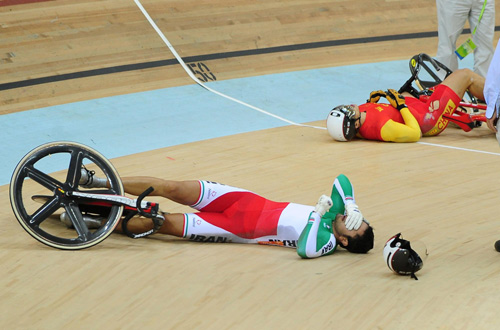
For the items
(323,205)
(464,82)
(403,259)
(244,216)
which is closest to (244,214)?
(244,216)

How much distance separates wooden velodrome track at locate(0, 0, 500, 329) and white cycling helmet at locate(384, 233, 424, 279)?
6cm

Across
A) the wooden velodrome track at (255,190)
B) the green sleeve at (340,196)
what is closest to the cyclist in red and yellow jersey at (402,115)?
the wooden velodrome track at (255,190)

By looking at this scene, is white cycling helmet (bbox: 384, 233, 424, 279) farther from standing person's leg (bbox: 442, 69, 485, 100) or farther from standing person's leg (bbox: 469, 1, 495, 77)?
standing person's leg (bbox: 469, 1, 495, 77)

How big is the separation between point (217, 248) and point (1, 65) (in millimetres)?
4122

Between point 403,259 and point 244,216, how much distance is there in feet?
3.27

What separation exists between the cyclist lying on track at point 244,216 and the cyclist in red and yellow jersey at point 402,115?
1.98 meters

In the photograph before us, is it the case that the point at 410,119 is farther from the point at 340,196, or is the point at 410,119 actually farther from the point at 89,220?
the point at 89,220

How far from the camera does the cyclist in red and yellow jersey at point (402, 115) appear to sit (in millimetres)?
5766

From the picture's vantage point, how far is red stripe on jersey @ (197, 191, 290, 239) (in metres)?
3.85

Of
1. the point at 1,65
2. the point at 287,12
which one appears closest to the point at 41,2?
the point at 1,65

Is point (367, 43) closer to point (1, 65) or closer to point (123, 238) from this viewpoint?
point (1, 65)

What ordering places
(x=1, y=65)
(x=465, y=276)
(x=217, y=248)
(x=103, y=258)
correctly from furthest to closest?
(x=1, y=65), (x=217, y=248), (x=103, y=258), (x=465, y=276)

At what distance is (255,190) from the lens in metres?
4.73

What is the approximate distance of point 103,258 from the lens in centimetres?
355
